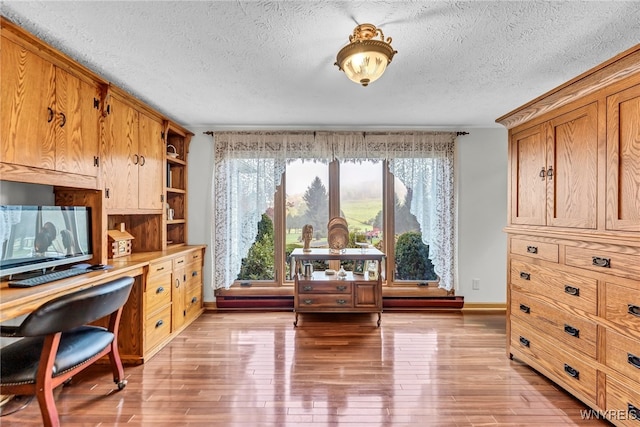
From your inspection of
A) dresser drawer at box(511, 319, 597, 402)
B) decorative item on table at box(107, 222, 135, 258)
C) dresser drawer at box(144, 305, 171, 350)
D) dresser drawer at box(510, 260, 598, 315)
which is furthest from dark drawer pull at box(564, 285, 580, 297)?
decorative item on table at box(107, 222, 135, 258)

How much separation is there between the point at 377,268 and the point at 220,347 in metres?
1.75

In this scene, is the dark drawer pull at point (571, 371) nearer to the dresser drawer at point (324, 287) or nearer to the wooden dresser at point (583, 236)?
the wooden dresser at point (583, 236)

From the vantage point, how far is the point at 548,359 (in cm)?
221

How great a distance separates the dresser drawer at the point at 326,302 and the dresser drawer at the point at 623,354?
2070 mm

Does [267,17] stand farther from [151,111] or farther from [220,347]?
[220,347]

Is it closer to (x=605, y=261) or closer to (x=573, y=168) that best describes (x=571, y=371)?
(x=605, y=261)

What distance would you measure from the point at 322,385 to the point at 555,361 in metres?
1.63

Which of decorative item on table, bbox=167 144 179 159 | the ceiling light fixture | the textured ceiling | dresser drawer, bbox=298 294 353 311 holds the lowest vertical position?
dresser drawer, bbox=298 294 353 311

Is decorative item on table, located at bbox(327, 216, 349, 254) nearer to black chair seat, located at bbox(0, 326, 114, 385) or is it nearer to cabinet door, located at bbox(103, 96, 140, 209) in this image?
cabinet door, located at bbox(103, 96, 140, 209)

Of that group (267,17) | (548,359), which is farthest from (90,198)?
(548,359)

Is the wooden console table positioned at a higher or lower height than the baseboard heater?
higher

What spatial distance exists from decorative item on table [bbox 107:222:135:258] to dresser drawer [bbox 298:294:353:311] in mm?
1760

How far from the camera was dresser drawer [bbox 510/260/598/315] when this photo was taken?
1.90 meters

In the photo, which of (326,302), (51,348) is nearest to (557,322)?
(326,302)
